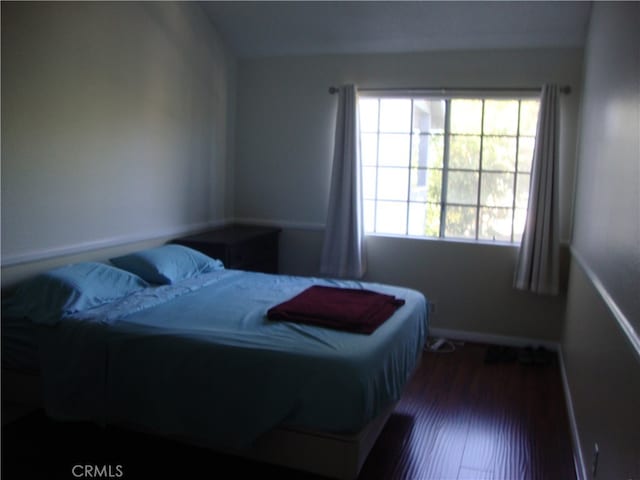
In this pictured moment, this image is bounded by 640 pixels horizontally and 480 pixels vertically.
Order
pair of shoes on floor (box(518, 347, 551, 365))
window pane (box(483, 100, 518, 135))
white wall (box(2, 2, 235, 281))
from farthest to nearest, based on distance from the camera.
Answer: window pane (box(483, 100, 518, 135)) < pair of shoes on floor (box(518, 347, 551, 365)) < white wall (box(2, 2, 235, 281))

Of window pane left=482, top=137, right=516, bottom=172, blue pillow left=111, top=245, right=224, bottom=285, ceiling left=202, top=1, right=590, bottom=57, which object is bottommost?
blue pillow left=111, top=245, right=224, bottom=285

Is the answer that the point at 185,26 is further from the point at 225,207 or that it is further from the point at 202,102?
the point at 225,207

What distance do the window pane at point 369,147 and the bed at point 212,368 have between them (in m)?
1.99

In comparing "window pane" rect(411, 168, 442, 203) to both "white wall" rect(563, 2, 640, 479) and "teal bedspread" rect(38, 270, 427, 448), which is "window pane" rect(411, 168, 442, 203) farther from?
"teal bedspread" rect(38, 270, 427, 448)

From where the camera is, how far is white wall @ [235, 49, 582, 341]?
13.8ft

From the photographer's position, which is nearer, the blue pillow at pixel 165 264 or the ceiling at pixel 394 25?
the blue pillow at pixel 165 264

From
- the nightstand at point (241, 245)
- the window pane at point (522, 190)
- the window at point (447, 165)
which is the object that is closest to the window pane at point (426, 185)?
the window at point (447, 165)

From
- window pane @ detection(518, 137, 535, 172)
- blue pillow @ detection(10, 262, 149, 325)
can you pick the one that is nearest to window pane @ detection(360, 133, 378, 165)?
window pane @ detection(518, 137, 535, 172)

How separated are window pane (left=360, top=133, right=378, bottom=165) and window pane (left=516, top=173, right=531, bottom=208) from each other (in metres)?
1.15

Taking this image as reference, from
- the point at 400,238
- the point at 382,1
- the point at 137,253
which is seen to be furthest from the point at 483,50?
the point at 137,253

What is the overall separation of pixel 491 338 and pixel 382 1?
2.63m

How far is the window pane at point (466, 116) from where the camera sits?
173 inches

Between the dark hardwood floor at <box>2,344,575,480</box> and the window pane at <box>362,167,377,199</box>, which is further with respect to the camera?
the window pane at <box>362,167,377,199</box>

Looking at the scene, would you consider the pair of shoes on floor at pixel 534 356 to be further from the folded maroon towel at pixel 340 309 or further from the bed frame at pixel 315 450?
the bed frame at pixel 315 450
